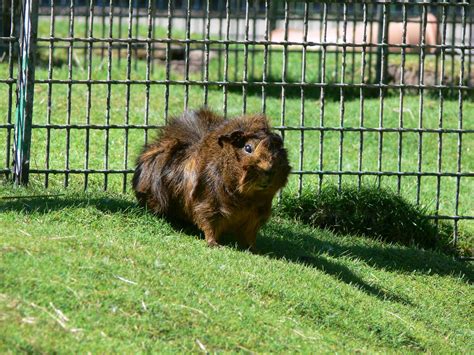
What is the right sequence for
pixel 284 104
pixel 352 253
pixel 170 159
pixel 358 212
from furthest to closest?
pixel 358 212 < pixel 284 104 < pixel 352 253 < pixel 170 159

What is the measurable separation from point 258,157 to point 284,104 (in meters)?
1.61

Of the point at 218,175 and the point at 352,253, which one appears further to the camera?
the point at 352,253

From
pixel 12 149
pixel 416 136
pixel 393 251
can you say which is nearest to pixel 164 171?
pixel 12 149

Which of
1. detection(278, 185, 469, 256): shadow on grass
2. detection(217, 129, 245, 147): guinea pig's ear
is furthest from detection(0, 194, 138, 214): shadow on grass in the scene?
detection(278, 185, 469, 256): shadow on grass

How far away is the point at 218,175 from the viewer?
6633mm

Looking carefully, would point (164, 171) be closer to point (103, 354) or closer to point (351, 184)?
point (351, 184)

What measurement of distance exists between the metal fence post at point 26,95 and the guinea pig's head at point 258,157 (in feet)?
5.81

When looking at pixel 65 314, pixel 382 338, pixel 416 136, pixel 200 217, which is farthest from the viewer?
pixel 416 136

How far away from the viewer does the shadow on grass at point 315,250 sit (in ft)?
22.0

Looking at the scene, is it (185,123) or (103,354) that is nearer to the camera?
(103,354)

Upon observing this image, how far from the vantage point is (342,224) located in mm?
8203

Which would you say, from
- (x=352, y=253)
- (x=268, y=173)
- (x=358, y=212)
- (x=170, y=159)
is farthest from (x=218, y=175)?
(x=358, y=212)

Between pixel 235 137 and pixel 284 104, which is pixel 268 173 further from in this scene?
pixel 284 104

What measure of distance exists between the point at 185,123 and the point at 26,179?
1.37 meters
